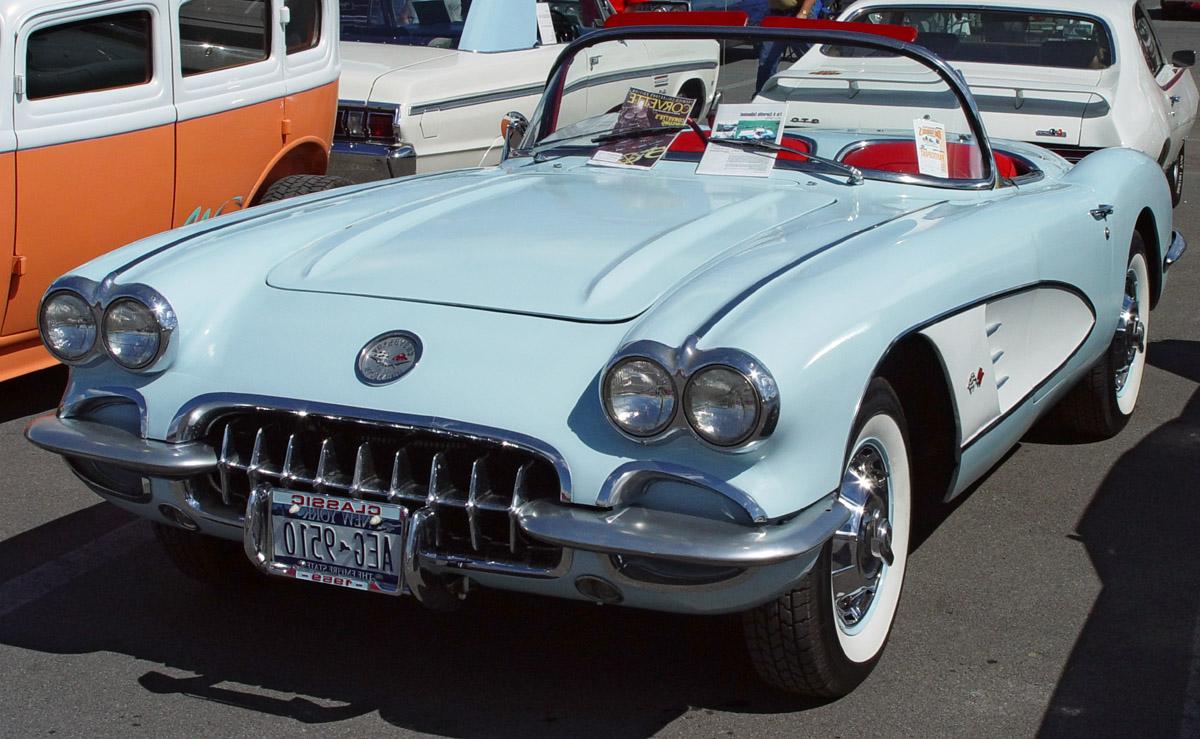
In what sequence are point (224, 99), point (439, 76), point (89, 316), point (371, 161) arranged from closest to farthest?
1. point (89, 316)
2. point (224, 99)
3. point (371, 161)
4. point (439, 76)

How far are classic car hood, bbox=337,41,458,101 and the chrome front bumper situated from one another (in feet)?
0.86

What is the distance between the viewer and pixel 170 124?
5.47 m

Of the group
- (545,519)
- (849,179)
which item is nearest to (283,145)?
(849,179)

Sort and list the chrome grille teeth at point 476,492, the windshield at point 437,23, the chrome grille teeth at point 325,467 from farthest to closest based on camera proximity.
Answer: the windshield at point 437,23, the chrome grille teeth at point 325,467, the chrome grille teeth at point 476,492

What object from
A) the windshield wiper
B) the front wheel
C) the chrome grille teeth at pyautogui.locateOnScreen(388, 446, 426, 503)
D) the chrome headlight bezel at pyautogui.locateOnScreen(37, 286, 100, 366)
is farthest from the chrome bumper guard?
the chrome headlight bezel at pyautogui.locateOnScreen(37, 286, 100, 366)

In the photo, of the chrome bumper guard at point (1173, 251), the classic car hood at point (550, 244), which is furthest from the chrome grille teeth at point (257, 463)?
the chrome bumper guard at point (1173, 251)

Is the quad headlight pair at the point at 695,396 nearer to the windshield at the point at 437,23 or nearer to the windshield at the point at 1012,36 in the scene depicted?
the windshield at the point at 1012,36

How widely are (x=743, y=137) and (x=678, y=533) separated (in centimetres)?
186

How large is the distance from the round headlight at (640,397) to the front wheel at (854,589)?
1.34 feet

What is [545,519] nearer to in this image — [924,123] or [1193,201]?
[924,123]

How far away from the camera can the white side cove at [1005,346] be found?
3395 mm

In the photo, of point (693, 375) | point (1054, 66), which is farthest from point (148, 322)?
point (1054, 66)

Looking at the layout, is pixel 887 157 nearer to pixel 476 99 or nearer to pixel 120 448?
pixel 120 448

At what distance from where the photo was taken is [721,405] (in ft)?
9.09
